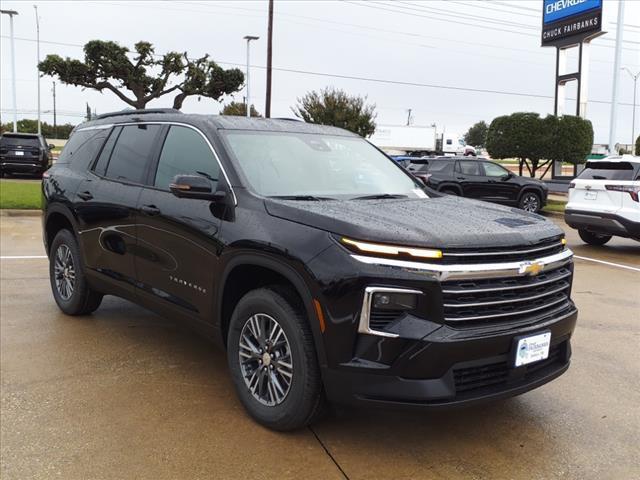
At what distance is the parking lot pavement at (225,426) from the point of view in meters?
3.12

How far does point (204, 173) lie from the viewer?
4066 millimetres

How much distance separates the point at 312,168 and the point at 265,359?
1.42m

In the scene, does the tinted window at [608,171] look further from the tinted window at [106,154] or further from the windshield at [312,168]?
the tinted window at [106,154]

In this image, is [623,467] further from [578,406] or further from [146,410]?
[146,410]

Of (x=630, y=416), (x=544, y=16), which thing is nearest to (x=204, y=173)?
(x=630, y=416)

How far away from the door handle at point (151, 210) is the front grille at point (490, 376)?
239cm

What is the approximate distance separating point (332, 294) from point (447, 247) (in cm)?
60

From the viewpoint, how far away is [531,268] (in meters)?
3.23

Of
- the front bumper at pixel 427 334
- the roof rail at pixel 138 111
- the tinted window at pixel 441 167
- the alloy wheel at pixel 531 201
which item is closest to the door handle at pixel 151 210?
the roof rail at pixel 138 111

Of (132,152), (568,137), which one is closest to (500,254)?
(132,152)

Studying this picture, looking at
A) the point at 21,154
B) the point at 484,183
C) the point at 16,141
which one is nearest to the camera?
the point at 484,183

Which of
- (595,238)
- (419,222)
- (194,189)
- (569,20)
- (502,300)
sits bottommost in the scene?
(595,238)

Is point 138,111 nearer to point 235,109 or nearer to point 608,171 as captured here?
point 608,171

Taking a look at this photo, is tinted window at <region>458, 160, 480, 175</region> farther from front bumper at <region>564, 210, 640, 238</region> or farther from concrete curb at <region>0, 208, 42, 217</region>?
concrete curb at <region>0, 208, 42, 217</region>
